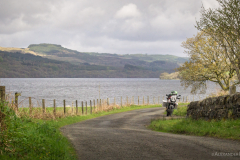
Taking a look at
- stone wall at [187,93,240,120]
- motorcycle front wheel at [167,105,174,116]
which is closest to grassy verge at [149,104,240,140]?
stone wall at [187,93,240,120]

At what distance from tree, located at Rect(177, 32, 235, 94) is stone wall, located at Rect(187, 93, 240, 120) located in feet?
56.2

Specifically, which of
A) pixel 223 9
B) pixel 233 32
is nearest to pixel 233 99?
pixel 233 32

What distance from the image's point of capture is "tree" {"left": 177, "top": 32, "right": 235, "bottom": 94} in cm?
3334

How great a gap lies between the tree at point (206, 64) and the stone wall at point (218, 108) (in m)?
17.1

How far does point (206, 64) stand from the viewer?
3403cm

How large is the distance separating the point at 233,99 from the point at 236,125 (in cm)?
183

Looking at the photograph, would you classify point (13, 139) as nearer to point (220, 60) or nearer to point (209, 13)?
point (209, 13)

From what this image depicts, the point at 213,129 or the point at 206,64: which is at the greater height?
the point at 206,64

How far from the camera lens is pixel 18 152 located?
7.54 metres

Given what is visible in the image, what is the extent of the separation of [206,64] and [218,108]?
20.0 m

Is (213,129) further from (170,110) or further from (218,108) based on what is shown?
(170,110)

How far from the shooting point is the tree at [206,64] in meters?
33.3

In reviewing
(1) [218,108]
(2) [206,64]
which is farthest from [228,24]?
(2) [206,64]

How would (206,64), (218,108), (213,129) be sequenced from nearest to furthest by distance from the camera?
(213,129) < (218,108) < (206,64)
